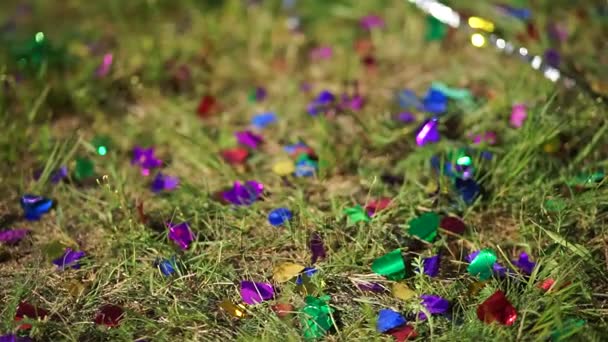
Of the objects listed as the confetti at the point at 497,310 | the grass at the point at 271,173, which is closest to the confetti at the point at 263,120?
the grass at the point at 271,173

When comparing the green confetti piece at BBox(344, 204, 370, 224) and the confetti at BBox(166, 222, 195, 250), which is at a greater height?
the green confetti piece at BBox(344, 204, 370, 224)

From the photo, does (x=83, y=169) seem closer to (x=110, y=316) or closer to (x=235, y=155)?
(x=235, y=155)

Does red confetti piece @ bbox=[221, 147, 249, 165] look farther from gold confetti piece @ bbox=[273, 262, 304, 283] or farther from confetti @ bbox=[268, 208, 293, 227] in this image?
gold confetti piece @ bbox=[273, 262, 304, 283]

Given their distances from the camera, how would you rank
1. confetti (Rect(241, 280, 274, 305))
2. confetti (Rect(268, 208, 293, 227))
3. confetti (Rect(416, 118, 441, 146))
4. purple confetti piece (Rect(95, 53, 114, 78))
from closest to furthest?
1. confetti (Rect(241, 280, 274, 305))
2. confetti (Rect(268, 208, 293, 227))
3. confetti (Rect(416, 118, 441, 146))
4. purple confetti piece (Rect(95, 53, 114, 78))

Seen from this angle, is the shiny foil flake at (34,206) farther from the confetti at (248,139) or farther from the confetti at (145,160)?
the confetti at (248,139)

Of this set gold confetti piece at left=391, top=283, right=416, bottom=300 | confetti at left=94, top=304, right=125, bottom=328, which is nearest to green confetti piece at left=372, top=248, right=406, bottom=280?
gold confetti piece at left=391, top=283, right=416, bottom=300

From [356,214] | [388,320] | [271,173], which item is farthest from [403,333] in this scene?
[271,173]
